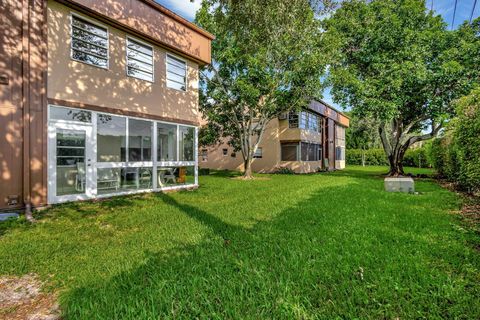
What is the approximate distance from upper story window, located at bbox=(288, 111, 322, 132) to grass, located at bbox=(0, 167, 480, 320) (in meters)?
16.6

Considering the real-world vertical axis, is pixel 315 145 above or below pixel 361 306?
above

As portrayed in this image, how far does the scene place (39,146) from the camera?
6.36 m

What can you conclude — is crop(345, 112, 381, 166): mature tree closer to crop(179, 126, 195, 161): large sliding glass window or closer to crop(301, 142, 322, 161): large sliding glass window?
crop(301, 142, 322, 161): large sliding glass window

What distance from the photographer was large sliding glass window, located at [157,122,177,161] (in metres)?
9.56

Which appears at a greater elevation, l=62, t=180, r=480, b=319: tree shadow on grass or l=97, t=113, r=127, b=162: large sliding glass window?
l=97, t=113, r=127, b=162: large sliding glass window

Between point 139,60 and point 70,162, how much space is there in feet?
13.8

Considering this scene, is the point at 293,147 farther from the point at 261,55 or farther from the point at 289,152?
the point at 261,55

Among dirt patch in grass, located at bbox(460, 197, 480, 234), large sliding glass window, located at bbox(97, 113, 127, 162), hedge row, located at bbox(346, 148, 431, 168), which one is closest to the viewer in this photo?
dirt patch in grass, located at bbox(460, 197, 480, 234)

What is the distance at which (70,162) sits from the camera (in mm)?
7160

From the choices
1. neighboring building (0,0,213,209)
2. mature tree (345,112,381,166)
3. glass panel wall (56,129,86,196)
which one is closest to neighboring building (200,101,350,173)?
neighboring building (0,0,213,209)

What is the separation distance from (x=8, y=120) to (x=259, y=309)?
7.08 metres

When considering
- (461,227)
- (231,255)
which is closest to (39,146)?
(231,255)

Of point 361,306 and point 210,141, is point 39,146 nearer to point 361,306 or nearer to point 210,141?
point 361,306

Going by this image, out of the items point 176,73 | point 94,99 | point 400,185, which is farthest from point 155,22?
point 400,185
